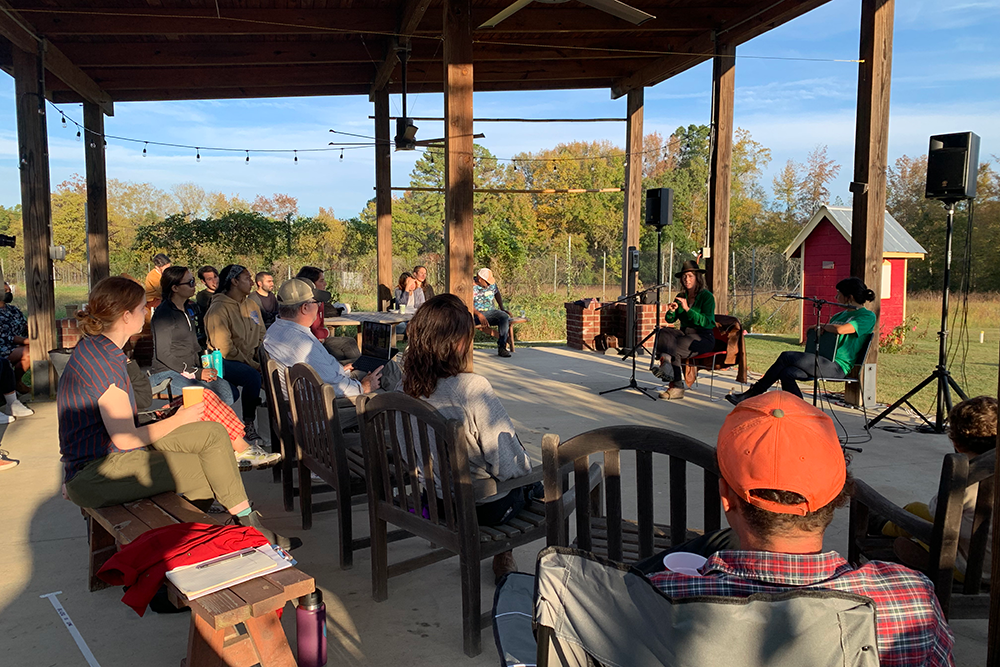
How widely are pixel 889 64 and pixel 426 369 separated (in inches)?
214

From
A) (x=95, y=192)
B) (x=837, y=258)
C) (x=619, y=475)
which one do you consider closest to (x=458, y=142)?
(x=619, y=475)

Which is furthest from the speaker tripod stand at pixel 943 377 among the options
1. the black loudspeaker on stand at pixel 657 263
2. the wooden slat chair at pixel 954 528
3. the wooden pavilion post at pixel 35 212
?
the wooden pavilion post at pixel 35 212

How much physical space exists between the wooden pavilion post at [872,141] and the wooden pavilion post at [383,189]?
5529 mm

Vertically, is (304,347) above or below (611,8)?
below

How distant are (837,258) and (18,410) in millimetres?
15421

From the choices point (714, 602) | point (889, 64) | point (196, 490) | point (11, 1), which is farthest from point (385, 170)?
point (714, 602)

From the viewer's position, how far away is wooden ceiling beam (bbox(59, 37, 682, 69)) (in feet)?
27.0

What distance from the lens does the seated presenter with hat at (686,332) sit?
6.86 m

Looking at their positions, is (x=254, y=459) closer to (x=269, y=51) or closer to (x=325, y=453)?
(x=325, y=453)

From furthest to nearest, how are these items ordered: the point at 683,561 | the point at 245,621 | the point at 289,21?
the point at 289,21, the point at 245,621, the point at 683,561

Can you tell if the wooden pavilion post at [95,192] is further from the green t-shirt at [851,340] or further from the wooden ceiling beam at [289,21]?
the green t-shirt at [851,340]

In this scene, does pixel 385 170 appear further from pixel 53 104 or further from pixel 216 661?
pixel 216 661

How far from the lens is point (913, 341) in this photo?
13891mm

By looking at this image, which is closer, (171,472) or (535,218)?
(171,472)
